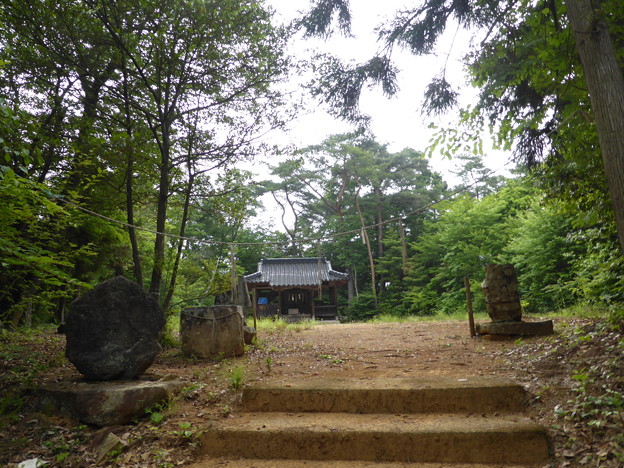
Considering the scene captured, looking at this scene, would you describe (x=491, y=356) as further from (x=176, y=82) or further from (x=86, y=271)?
(x=86, y=271)

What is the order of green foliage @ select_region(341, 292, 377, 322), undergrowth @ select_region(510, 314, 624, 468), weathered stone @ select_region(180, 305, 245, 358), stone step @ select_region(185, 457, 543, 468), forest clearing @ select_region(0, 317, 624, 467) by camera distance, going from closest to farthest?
1. undergrowth @ select_region(510, 314, 624, 468)
2. stone step @ select_region(185, 457, 543, 468)
3. forest clearing @ select_region(0, 317, 624, 467)
4. weathered stone @ select_region(180, 305, 245, 358)
5. green foliage @ select_region(341, 292, 377, 322)

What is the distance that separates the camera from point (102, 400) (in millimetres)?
3564

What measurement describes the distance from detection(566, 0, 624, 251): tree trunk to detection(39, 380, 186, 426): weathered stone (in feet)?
14.5

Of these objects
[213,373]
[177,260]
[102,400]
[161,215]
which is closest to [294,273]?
[177,260]

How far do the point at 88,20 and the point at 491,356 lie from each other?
7850 millimetres

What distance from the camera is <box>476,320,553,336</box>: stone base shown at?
595 centimetres

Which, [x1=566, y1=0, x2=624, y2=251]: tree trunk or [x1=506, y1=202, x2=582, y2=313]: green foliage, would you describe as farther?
[x1=506, y1=202, x2=582, y2=313]: green foliage

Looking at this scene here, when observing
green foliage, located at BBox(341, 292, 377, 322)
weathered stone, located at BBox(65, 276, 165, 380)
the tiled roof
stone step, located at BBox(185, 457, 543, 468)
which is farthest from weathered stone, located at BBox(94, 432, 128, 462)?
green foliage, located at BBox(341, 292, 377, 322)

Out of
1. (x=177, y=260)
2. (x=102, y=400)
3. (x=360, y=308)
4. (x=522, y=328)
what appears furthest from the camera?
(x=360, y=308)

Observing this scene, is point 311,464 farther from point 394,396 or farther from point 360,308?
point 360,308

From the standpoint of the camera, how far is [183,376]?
4.80 metres

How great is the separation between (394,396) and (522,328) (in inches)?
138

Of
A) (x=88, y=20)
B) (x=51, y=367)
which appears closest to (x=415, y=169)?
(x=88, y=20)

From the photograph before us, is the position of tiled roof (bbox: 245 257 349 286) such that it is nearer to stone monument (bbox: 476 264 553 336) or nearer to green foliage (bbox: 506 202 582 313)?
green foliage (bbox: 506 202 582 313)
